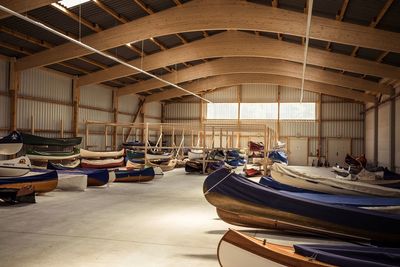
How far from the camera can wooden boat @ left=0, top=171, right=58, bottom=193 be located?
924 centimetres

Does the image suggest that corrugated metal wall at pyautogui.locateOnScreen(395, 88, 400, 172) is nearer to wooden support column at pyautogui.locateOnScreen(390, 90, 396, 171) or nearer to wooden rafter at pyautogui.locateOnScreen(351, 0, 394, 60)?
wooden support column at pyautogui.locateOnScreen(390, 90, 396, 171)

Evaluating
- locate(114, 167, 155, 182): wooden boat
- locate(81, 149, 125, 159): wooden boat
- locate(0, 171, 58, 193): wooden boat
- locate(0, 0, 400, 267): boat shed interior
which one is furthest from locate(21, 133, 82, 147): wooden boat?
locate(0, 171, 58, 193): wooden boat

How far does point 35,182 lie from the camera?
9875mm

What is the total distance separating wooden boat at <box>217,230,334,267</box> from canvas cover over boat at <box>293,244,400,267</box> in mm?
87

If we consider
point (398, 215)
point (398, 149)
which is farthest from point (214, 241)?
point (398, 149)

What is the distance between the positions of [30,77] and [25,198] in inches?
380

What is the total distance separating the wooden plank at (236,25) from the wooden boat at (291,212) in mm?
7917

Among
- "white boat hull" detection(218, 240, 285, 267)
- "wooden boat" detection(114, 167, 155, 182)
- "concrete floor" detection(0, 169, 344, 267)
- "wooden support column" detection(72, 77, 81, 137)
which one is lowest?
"concrete floor" detection(0, 169, 344, 267)

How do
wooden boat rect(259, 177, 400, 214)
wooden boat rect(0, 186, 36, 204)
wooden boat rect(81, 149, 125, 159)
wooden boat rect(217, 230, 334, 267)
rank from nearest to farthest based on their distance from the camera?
wooden boat rect(217, 230, 334, 267) < wooden boat rect(259, 177, 400, 214) < wooden boat rect(0, 186, 36, 204) < wooden boat rect(81, 149, 125, 159)

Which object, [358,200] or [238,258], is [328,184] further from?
[238,258]

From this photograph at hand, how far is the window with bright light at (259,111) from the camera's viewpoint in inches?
1141

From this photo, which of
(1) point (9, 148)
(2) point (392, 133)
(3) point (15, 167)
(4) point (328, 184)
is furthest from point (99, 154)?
(2) point (392, 133)

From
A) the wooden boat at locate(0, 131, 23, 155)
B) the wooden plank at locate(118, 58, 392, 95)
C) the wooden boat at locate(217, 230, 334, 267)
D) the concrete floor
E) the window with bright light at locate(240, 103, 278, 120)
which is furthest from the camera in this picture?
the window with bright light at locate(240, 103, 278, 120)

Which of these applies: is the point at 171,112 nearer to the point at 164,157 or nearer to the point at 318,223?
the point at 164,157
